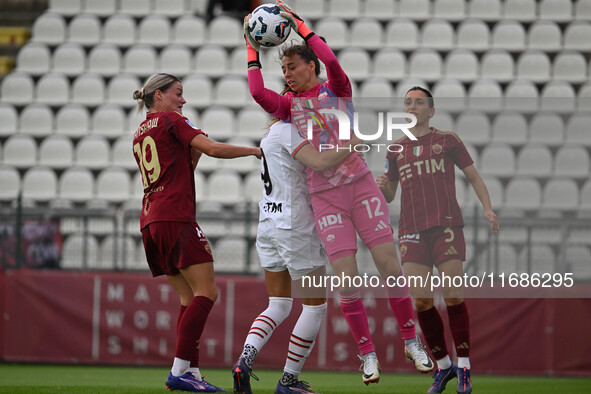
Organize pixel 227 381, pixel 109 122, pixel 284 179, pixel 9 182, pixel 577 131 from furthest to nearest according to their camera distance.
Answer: pixel 109 122 < pixel 9 182 < pixel 577 131 < pixel 227 381 < pixel 284 179

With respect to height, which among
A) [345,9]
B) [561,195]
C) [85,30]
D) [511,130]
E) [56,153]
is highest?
[345,9]

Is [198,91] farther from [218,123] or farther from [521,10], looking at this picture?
[521,10]

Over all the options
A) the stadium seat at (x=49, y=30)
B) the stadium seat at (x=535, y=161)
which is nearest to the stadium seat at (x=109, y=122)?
the stadium seat at (x=49, y=30)

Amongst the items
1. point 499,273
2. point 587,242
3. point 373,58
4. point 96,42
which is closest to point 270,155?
point 499,273

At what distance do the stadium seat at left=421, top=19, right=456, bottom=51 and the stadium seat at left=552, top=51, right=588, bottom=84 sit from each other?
186cm

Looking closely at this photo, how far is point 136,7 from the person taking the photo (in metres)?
14.8

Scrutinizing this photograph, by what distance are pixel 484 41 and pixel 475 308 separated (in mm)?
6405

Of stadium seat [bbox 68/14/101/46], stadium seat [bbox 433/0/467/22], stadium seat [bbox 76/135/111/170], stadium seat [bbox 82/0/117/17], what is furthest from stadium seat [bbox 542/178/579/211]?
stadium seat [bbox 82/0/117/17]

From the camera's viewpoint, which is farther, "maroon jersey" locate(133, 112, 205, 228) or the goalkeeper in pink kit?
"maroon jersey" locate(133, 112, 205, 228)

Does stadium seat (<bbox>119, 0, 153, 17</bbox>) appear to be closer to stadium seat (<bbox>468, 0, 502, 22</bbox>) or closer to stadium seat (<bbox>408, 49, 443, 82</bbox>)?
stadium seat (<bbox>408, 49, 443, 82</bbox>)

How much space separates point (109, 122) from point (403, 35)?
5462mm

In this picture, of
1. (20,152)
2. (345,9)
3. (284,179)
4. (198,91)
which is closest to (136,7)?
(198,91)

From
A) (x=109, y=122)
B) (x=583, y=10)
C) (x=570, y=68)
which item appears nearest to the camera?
(x=109, y=122)

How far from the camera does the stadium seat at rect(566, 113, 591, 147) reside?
1125 centimetres
